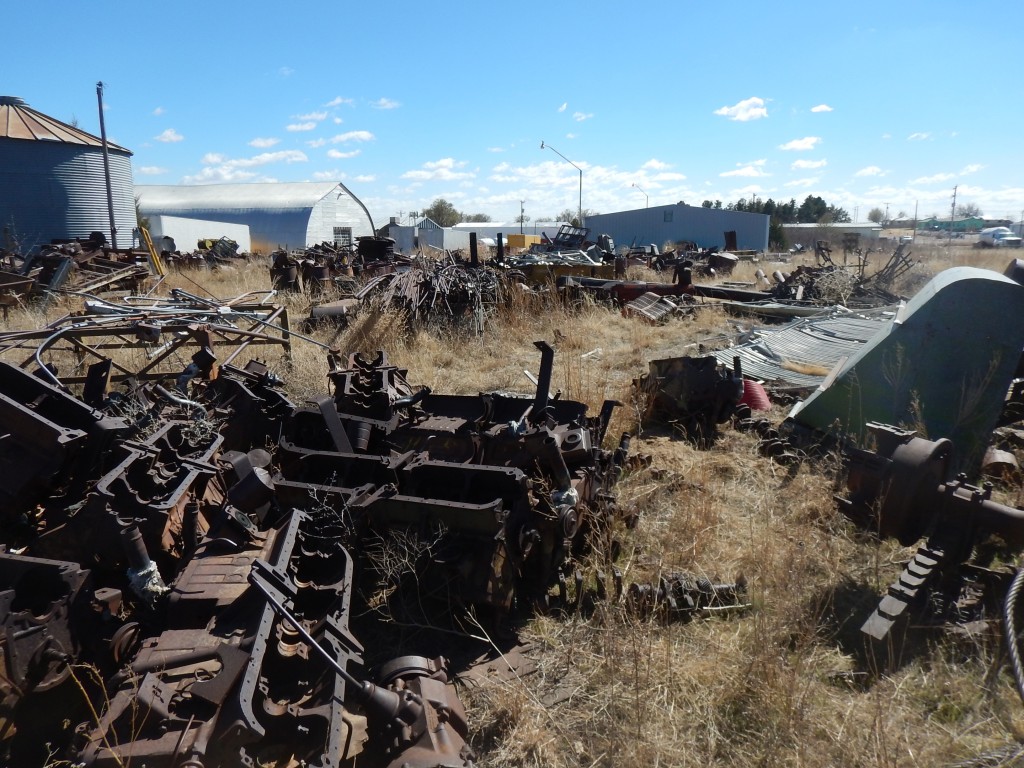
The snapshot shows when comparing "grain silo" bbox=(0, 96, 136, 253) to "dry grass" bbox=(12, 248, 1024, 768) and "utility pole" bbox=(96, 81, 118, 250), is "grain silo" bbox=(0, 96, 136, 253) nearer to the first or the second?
"utility pole" bbox=(96, 81, 118, 250)

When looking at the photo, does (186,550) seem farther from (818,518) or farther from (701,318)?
(701,318)

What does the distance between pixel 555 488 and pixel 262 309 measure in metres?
5.89

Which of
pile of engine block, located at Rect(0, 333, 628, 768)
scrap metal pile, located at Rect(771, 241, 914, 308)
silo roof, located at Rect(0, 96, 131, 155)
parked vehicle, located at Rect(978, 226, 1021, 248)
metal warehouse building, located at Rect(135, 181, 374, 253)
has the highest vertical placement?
silo roof, located at Rect(0, 96, 131, 155)

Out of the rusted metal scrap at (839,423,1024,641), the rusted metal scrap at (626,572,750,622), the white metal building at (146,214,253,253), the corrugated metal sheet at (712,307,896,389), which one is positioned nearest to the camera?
the rusted metal scrap at (839,423,1024,641)

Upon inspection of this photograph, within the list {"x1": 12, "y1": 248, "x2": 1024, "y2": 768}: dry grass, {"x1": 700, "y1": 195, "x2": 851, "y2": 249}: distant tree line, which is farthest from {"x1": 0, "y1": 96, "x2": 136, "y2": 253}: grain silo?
{"x1": 700, "y1": 195, "x2": 851, "y2": 249}: distant tree line

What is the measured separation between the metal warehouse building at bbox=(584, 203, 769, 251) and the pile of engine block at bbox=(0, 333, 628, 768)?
39398 millimetres

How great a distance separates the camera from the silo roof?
26.9 meters

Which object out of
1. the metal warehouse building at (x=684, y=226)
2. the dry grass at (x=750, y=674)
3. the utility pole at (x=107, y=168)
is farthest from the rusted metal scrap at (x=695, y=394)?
the metal warehouse building at (x=684, y=226)

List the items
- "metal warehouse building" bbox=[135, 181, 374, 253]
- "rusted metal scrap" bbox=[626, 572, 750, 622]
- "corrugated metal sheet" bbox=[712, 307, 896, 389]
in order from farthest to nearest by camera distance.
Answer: "metal warehouse building" bbox=[135, 181, 374, 253] < "corrugated metal sheet" bbox=[712, 307, 896, 389] < "rusted metal scrap" bbox=[626, 572, 750, 622]

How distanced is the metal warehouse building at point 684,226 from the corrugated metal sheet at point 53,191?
28394 mm

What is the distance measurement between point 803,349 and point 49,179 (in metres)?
31.2

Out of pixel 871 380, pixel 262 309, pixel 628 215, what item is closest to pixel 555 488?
pixel 871 380

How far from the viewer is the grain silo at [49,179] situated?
26656mm

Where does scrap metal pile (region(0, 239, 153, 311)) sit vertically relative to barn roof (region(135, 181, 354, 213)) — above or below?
below
